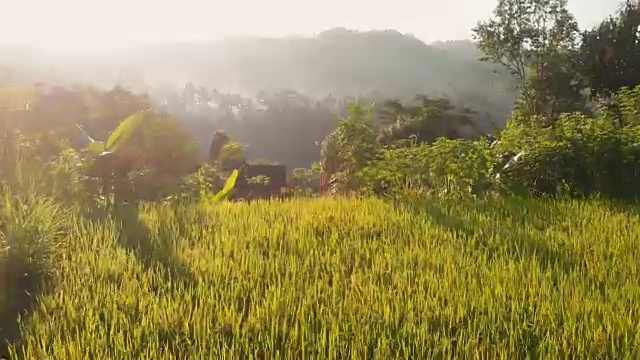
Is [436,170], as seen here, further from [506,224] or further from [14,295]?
[14,295]

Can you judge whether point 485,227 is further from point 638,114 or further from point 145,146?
point 145,146

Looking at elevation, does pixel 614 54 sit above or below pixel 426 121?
above

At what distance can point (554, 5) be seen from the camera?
3553 centimetres

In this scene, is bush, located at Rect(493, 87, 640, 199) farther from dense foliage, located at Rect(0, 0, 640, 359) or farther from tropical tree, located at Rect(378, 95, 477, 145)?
tropical tree, located at Rect(378, 95, 477, 145)

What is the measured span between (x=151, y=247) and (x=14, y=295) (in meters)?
1.03

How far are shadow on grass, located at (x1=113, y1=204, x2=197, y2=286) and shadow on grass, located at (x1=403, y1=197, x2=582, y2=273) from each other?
6.32ft

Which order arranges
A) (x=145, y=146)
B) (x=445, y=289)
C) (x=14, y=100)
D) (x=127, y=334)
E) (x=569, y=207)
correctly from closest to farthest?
(x=127, y=334), (x=445, y=289), (x=569, y=207), (x=14, y=100), (x=145, y=146)

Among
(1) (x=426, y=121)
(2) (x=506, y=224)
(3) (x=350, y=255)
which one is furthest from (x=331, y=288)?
(1) (x=426, y=121)

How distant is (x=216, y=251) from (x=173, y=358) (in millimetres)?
1529

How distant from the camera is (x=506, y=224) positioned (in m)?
4.40

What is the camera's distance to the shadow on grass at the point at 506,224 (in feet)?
11.3

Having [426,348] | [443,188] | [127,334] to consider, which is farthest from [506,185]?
[127,334]

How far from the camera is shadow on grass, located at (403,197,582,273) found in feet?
11.3

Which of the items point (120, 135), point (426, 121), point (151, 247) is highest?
point (120, 135)
